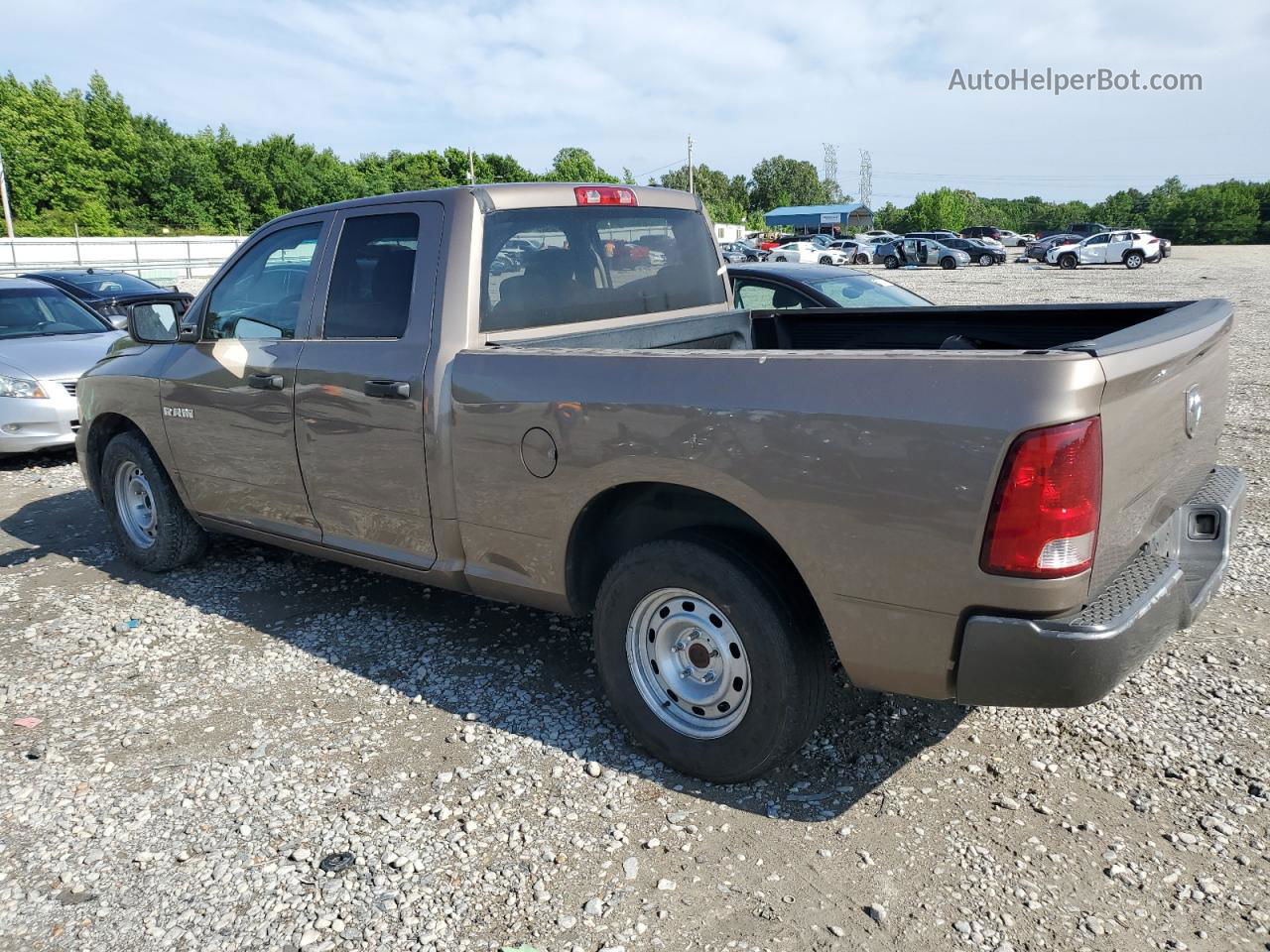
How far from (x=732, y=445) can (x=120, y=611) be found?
3.85m

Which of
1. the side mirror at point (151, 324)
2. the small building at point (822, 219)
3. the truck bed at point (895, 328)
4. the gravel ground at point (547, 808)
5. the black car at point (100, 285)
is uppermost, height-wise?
the small building at point (822, 219)

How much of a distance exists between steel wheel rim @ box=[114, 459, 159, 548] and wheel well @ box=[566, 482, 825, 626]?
3.28m

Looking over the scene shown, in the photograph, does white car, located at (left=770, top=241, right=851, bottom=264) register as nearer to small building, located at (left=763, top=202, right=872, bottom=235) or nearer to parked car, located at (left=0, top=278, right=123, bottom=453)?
parked car, located at (left=0, top=278, right=123, bottom=453)

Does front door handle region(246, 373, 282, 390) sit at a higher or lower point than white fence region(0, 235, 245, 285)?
lower

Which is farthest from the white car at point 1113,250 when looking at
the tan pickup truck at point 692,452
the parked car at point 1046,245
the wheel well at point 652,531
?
the wheel well at point 652,531

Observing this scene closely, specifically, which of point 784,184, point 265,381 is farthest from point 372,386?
point 784,184

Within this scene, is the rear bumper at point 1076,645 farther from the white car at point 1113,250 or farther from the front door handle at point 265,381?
the white car at point 1113,250

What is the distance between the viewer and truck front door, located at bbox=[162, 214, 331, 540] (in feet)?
14.7

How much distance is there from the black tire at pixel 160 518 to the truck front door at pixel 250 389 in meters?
0.35

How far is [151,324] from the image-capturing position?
505 centimetres

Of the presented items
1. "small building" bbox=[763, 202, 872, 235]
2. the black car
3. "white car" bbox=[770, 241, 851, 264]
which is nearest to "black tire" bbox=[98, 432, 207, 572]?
the black car

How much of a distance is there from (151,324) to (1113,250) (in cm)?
4339

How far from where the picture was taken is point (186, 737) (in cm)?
380

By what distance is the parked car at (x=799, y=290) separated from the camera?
771 centimetres
